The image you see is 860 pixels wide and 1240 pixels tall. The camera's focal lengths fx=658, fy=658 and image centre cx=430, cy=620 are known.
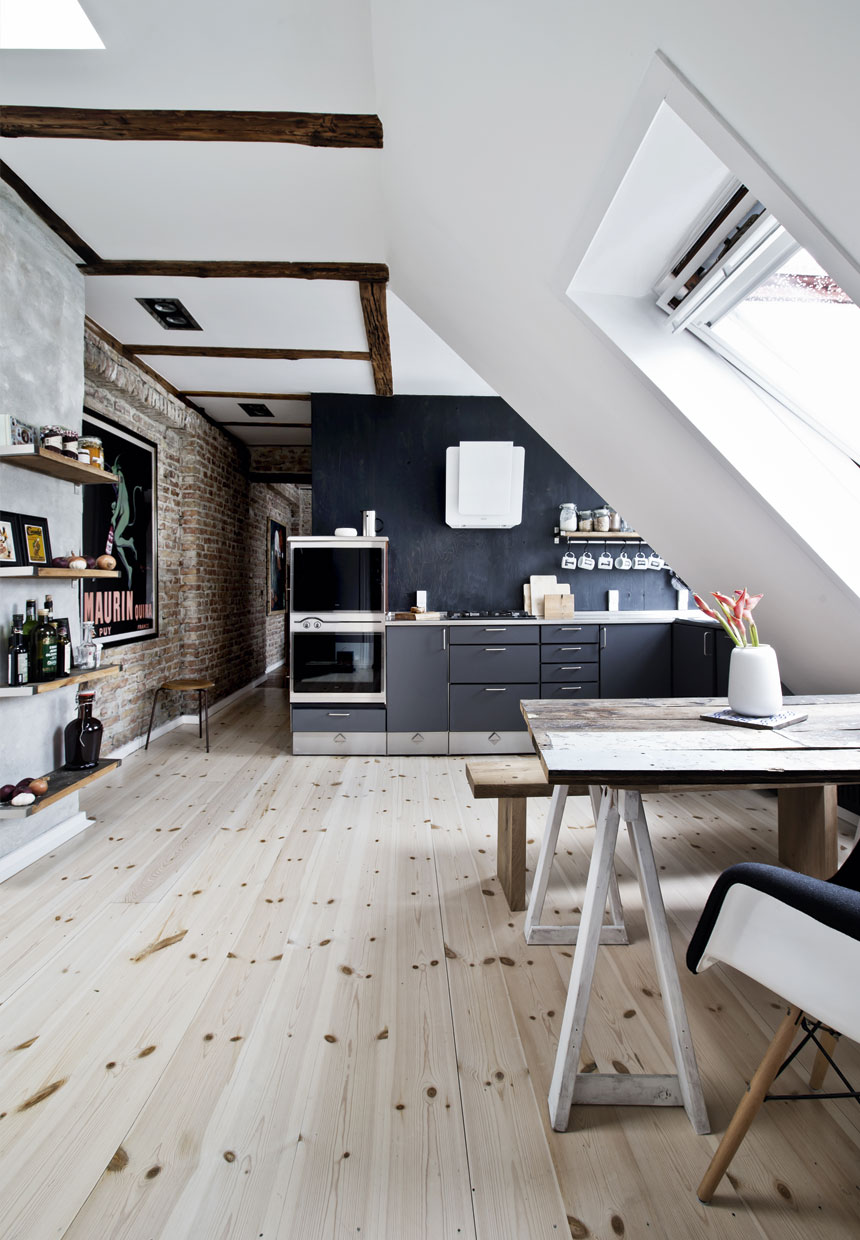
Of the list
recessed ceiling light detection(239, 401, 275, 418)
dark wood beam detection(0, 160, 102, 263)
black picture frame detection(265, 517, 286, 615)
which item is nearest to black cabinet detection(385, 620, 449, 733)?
recessed ceiling light detection(239, 401, 275, 418)

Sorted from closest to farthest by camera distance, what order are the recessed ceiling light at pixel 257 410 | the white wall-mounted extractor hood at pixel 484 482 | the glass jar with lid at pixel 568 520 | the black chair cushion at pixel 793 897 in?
the black chair cushion at pixel 793 897, the white wall-mounted extractor hood at pixel 484 482, the glass jar with lid at pixel 568 520, the recessed ceiling light at pixel 257 410

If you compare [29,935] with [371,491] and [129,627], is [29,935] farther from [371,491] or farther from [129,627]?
[371,491]

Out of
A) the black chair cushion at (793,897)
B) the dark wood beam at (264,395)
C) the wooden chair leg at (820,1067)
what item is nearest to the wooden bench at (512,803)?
the wooden chair leg at (820,1067)

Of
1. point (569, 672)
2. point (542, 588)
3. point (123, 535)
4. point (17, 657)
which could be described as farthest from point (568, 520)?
point (17, 657)

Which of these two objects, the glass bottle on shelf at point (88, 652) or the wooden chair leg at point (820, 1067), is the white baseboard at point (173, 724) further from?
the wooden chair leg at point (820, 1067)

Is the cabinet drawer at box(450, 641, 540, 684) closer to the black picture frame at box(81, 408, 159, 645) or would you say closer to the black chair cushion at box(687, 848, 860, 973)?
the black picture frame at box(81, 408, 159, 645)

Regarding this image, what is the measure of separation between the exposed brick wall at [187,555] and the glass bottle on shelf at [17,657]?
1.60 metres

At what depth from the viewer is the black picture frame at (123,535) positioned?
430 centimetres

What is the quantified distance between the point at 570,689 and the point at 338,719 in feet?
5.52

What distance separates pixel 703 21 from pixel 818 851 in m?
2.58

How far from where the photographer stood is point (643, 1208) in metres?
1.26

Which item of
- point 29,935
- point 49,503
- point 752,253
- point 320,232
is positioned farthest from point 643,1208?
point 320,232

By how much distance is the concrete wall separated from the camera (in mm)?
1195

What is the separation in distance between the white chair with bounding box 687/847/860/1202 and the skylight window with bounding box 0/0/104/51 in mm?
2767
